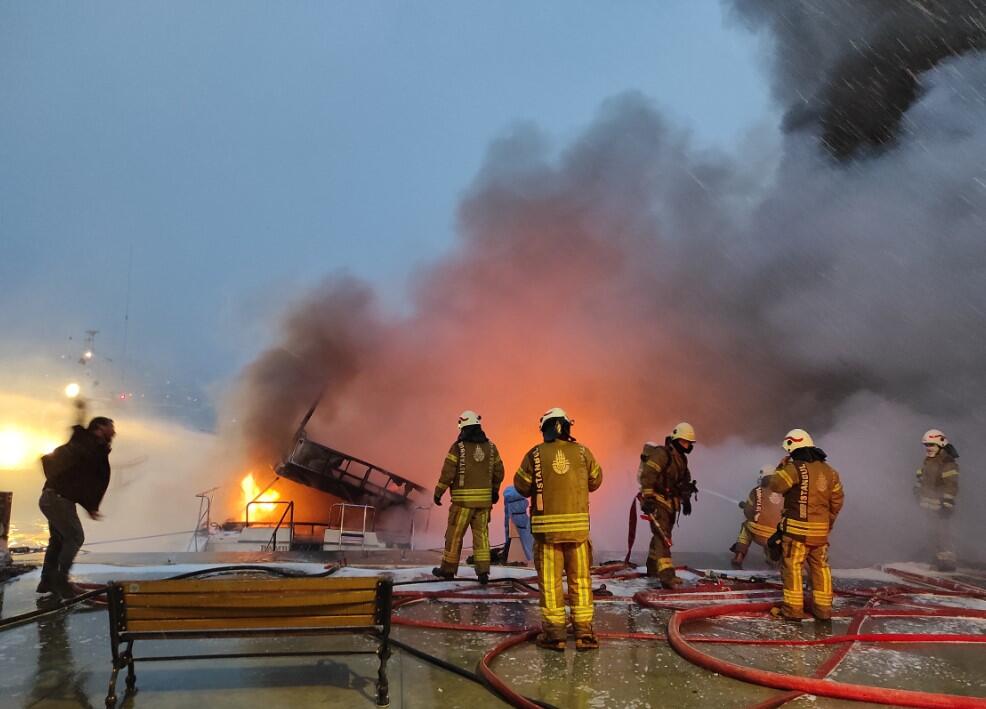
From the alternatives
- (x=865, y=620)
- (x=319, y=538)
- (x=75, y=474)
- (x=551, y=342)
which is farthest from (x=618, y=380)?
(x=75, y=474)

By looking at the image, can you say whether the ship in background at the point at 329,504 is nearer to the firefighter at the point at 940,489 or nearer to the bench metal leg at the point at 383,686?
the bench metal leg at the point at 383,686

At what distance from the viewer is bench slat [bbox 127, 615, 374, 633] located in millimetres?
2928

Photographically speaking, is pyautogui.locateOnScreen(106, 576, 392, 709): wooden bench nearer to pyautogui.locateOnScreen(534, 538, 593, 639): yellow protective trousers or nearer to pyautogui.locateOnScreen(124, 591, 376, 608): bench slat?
pyautogui.locateOnScreen(124, 591, 376, 608): bench slat

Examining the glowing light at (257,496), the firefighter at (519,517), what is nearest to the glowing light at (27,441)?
the glowing light at (257,496)

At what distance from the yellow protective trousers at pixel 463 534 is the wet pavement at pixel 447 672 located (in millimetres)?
1150

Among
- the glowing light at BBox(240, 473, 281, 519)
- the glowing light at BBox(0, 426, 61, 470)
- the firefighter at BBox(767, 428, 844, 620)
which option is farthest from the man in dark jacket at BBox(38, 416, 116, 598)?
the glowing light at BBox(0, 426, 61, 470)

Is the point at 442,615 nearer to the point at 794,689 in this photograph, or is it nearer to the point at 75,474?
the point at 794,689

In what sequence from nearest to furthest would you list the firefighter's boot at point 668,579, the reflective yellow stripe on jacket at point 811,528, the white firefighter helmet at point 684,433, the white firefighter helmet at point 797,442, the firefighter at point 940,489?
the reflective yellow stripe on jacket at point 811,528, the white firefighter helmet at point 797,442, the firefighter's boot at point 668,579, the white firefighter helmet at point 684,433, the firefighter at point 940,489

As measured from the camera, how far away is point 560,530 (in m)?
4.22

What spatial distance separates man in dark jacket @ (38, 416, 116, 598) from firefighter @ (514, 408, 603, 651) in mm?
3677

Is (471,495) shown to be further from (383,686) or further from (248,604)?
(248,604)

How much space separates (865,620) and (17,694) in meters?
5.93

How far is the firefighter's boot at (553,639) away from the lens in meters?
4.04

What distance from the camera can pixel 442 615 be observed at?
4957 millimetres
